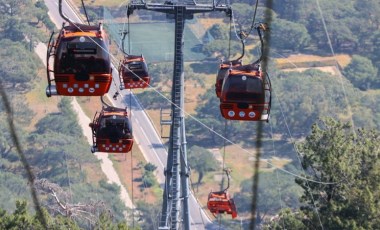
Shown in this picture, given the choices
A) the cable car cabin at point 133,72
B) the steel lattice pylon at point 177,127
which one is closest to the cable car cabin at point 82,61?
the steel lattice pylon at point 177,127

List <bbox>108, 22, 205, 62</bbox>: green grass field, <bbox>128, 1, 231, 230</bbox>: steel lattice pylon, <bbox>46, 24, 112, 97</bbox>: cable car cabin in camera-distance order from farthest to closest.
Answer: <bbox>108, 22, 205, 62</bbox>: green grass field, <bbox>128, 1, 231, 230</bbox>: steel lattice pylon, <bbox>46, 24, 112, 97</bbox>: cable car cabin

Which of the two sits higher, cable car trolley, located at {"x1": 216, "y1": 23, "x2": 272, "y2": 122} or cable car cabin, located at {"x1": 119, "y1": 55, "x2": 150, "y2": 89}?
cable car trolley, located at {"x1": 216, "y1": 23, "x2": 272, "y2": 122}

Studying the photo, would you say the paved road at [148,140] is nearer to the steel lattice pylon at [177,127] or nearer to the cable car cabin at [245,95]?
the steel lattice pylon at [177,127]

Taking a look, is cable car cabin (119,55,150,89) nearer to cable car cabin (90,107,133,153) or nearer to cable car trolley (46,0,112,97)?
cable car cabin (90,107,133,153)

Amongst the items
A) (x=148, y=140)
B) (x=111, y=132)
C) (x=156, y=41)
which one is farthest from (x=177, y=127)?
(x=156, y=41)

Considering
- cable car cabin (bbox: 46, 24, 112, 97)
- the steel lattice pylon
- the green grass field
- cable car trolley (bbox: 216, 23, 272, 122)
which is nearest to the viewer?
cable car cabin (bbox: 46, 24, 112, 97)

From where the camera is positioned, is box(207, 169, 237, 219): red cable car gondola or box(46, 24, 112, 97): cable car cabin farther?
box(207, 169, 237, 219): red cable car gondola

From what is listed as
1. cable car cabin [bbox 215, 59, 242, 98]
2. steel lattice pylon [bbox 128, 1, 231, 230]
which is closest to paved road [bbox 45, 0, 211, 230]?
steel lattice pylon [bbox 128, 1, 231, 230]

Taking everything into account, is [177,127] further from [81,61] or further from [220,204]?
[220,204]

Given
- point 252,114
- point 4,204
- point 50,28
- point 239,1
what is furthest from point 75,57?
point 239,1
